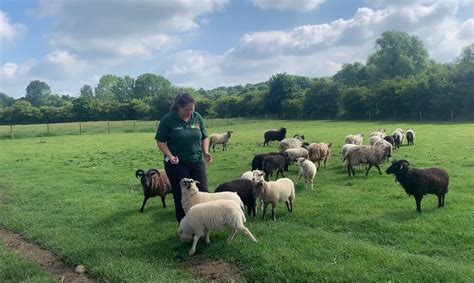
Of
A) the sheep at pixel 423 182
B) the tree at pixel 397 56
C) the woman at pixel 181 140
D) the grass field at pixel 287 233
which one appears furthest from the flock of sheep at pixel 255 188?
the tree at pixel 397 56

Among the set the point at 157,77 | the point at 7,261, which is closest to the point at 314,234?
the point at 7,261

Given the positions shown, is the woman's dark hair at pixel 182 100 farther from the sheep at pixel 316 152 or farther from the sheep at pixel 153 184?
the sheep at pixel 316 152

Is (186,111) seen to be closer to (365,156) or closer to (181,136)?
(181,136)

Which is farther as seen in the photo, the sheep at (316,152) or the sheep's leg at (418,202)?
the sheep at (316,152)

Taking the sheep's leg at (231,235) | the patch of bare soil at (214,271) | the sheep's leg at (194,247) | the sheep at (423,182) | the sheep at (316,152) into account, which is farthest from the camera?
the sheep at (316,152)

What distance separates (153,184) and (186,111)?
4037mm

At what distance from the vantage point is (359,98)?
6806 cm

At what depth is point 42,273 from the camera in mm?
7188

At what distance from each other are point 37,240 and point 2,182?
10.0 metres

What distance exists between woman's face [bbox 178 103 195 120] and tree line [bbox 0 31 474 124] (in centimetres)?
5253

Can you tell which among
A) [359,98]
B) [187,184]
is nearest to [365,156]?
[187,184]

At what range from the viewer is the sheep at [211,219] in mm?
7703

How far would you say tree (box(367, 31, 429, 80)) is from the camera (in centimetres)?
8806

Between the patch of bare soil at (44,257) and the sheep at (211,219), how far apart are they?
6.14 ft
